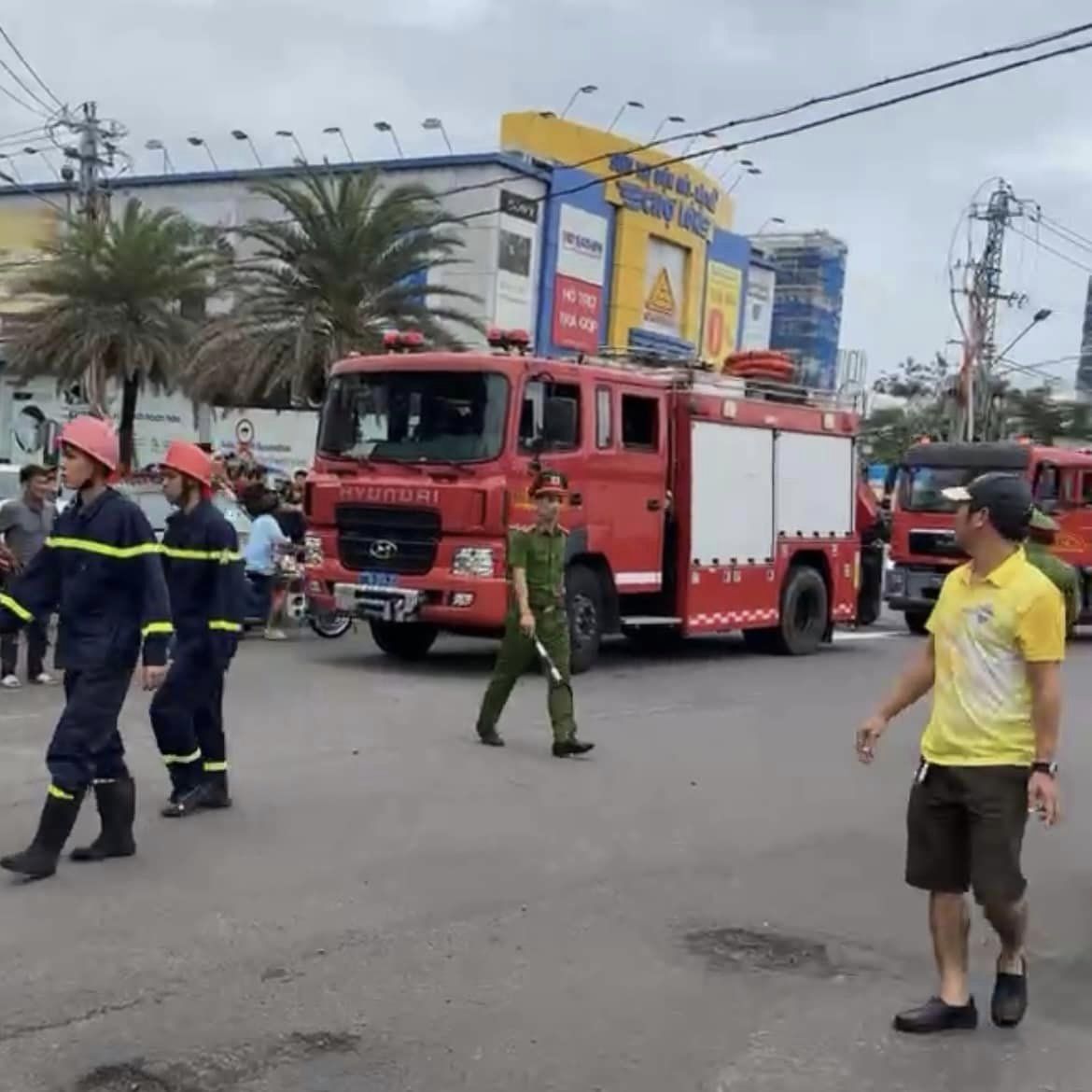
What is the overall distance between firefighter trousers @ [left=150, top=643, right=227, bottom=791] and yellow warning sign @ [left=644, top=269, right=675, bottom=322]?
4066 cm

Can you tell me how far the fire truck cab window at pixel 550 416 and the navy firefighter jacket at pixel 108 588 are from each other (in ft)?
23.8

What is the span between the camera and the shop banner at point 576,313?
43812mm

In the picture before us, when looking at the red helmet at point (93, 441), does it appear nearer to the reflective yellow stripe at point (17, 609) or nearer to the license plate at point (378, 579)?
the reflective yellow stripe at point (17, 609)

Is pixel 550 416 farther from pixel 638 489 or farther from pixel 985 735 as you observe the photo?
pixel 985 735

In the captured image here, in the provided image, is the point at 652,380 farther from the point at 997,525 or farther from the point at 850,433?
the point at 997,525

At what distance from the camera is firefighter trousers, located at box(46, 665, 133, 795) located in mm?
6762

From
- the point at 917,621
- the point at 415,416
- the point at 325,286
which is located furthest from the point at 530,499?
the point at 325,286

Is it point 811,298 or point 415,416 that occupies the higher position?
point 811,298

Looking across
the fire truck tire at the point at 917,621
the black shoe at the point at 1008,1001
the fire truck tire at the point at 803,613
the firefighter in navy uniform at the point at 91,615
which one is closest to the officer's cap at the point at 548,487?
the firefighter in navy uniform at the point at 91,615

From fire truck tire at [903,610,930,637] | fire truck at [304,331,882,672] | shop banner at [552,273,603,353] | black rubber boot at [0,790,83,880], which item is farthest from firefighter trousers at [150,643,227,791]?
shop banner at [552,273,603,353]

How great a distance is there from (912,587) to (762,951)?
52.1ft

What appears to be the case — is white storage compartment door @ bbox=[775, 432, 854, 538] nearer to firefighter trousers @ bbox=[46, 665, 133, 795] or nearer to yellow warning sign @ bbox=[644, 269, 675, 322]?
firefighter trousers @ bbox=[46, 665, 133, 795]

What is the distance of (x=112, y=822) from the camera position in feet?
23.3

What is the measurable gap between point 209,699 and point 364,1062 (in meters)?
3.52
